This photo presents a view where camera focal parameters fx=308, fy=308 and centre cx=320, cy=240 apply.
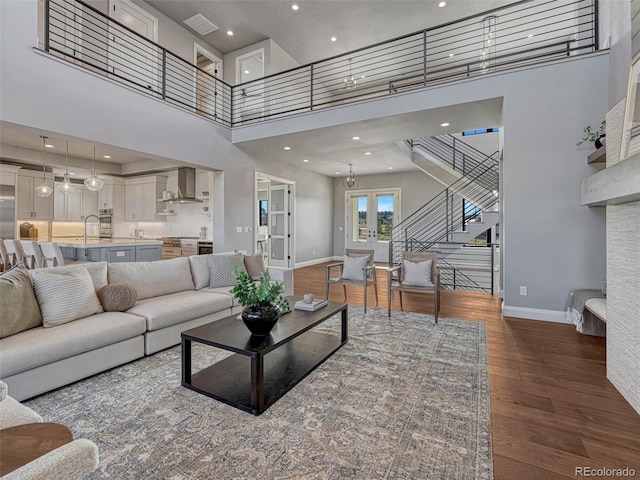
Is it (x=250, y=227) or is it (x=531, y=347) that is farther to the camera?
(x=250, y=227)

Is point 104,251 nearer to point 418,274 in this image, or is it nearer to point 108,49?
point 108,49

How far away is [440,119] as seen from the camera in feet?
15.5

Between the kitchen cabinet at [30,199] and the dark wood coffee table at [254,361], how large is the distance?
7.44 m

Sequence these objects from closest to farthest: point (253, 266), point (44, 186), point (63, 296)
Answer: point (63, 296) → point (253, 266) → point (44, 186)

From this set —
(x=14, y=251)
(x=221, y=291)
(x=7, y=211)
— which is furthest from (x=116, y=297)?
(x=7, y=211)

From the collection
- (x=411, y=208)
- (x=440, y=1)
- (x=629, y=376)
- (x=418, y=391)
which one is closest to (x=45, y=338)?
(x=418, y=391)

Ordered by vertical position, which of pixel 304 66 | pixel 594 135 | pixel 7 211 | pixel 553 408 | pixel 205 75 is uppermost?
pixel 205 75

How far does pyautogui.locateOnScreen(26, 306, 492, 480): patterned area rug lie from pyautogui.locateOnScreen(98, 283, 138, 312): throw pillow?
552mm

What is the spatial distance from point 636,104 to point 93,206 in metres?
10.7

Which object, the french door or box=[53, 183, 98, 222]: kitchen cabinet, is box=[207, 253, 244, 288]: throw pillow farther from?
the french door

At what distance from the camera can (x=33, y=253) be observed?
449 centimetres

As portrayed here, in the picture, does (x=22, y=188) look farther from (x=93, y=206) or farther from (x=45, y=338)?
(x=45, y=338)

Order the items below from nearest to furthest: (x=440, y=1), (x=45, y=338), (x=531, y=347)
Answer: (x=45, y=338) → (x=531, y=347) → (x=440, y=1)

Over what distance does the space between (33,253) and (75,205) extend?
448 cm
